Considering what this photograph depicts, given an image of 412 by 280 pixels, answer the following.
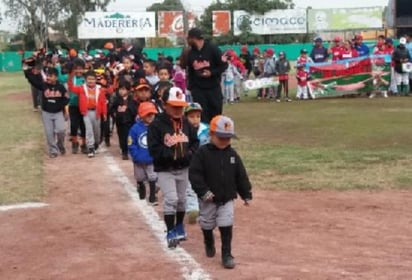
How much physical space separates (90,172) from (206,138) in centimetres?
371

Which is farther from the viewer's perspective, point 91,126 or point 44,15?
point 44,15

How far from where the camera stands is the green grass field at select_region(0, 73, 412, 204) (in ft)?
29.5

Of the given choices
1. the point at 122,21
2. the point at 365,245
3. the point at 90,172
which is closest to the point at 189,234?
the point at 365,245

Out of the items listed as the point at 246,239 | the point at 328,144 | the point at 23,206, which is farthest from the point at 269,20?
the point at 246,239

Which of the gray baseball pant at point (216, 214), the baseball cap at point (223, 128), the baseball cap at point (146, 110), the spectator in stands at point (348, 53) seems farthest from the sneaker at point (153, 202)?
the spectator in stands at point (348, 53)

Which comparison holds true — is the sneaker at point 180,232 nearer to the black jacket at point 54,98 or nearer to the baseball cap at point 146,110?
the baseball cap at point 146,110

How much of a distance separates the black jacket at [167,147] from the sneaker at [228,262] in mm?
1082

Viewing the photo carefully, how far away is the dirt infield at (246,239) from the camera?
17.6 ft

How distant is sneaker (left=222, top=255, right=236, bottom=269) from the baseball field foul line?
19 cm

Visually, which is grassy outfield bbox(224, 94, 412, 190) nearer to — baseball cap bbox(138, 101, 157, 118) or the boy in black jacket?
baseball cap bbox(138, 101, 157, 118)

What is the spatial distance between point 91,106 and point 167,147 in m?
6.13

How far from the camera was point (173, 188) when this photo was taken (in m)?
6.12

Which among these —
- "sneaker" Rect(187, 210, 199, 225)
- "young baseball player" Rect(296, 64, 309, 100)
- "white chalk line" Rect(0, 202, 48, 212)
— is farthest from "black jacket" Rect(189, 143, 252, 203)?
"young baseball player" Rect(296, 64, 309, 100)

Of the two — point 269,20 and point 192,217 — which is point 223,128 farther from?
point 269,20
